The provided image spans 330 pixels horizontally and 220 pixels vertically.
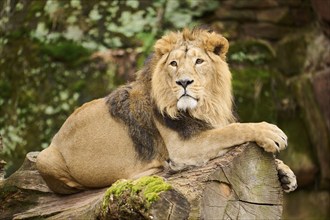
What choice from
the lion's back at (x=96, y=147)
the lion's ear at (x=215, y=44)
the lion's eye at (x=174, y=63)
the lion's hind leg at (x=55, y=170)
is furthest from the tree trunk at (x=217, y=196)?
the lion's ear at (x=215, y=44)

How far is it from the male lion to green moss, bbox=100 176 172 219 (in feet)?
3.72

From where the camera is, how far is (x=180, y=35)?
7.55 meters

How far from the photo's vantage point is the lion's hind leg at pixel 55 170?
7836 millimetres

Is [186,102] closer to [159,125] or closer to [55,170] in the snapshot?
[159,125]

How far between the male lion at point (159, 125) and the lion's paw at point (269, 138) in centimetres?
7

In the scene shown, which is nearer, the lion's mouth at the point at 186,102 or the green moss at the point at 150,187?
the green moss at the point at 150,187

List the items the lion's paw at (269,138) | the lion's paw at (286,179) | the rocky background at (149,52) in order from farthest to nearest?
1. the rocky background at (149,52)
2. the lion's paw at (286,179)
3. the lion's paw at (269,138)

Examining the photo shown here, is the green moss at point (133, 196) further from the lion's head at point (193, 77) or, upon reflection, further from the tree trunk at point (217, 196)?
the lion's head at point (193, 77)

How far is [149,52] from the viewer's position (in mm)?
12602

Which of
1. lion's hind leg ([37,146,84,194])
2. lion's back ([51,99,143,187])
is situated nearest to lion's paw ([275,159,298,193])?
lion's back ([51,99,143,187])

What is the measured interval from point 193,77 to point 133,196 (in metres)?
1.61

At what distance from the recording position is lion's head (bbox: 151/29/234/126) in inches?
282

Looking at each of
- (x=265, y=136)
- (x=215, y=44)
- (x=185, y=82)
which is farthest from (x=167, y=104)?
(x=265, y=136)

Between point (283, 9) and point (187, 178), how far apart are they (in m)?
7.34
